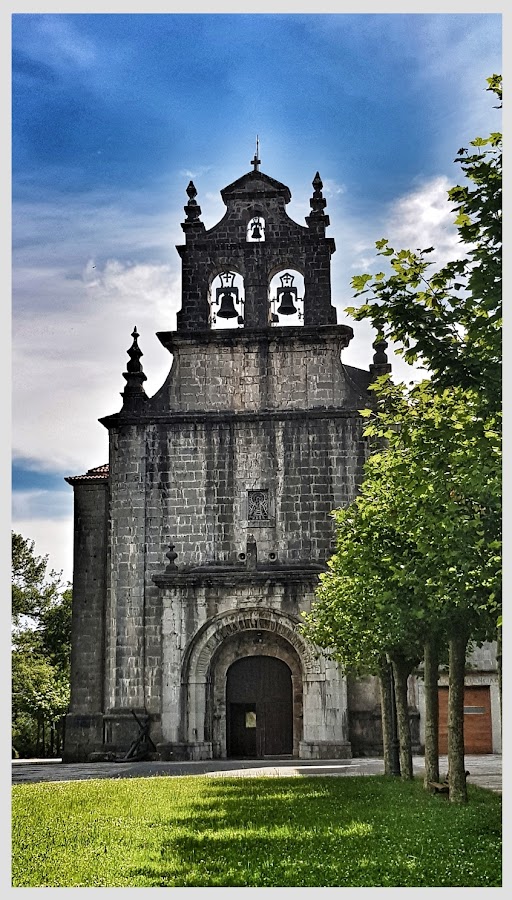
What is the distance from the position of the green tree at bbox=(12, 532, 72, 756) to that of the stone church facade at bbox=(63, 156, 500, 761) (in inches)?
501

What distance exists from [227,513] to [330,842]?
21633 millimetres

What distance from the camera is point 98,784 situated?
21484 mm

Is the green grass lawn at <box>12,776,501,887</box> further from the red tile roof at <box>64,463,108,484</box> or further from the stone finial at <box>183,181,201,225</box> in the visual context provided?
the stone finial at <box>183,181,201,225</box>

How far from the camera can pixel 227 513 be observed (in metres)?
33.1

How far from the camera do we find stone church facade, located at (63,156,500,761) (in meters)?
31.4

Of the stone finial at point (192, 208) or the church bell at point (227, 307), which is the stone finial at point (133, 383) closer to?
the church bell at point (227, 307)

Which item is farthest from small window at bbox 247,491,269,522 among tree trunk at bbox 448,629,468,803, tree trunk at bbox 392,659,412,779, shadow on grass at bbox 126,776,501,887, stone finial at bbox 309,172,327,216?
tree trunk at bbox 448,629,468,803

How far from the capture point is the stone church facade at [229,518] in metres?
31.4

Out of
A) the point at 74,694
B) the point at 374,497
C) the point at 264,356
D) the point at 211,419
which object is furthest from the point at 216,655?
the point at 374,497

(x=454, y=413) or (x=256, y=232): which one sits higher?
(x=256, y=232)

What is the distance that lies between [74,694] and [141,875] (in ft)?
80.7

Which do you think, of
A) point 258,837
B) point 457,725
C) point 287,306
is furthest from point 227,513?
point 258,837

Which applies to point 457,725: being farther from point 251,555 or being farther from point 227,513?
point 227,513

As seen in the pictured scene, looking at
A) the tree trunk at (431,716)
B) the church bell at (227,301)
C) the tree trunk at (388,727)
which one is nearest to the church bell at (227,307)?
the church bell at (227,301)
